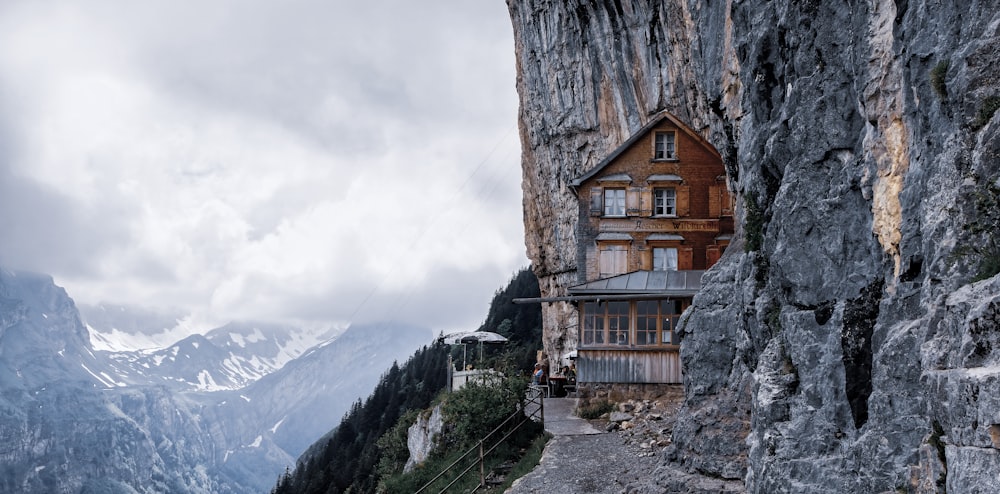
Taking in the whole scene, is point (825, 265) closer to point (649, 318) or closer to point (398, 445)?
point (649, 318)

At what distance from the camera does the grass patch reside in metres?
27.9

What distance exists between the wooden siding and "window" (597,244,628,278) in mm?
6214

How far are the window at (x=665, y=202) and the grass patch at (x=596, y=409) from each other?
9597 mm

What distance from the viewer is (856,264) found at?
12.1 m

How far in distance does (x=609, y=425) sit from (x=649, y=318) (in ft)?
15.2

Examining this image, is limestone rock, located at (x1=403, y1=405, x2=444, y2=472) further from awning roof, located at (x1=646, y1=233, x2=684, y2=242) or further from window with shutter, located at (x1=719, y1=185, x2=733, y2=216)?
window with shutter, located at (x1=719, y1=185, x2=733, y2=216)

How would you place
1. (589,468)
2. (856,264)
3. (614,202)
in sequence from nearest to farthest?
1. (856,264)
2. (589,468)
3. (614,202)

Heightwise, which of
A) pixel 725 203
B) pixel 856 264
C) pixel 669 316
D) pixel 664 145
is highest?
pixel 664 145

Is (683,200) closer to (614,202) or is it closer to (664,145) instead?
(664,145)

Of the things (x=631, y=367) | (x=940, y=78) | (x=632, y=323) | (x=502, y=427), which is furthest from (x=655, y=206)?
(x=940, y=78)

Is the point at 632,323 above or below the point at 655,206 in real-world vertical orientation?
below

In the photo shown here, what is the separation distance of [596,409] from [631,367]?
77.5 inches

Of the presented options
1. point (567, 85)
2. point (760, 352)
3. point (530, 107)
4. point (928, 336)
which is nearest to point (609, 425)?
point (760, 352)

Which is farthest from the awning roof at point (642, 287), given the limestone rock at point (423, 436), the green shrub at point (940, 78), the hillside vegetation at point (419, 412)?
the green shrub at point (940, 78)
